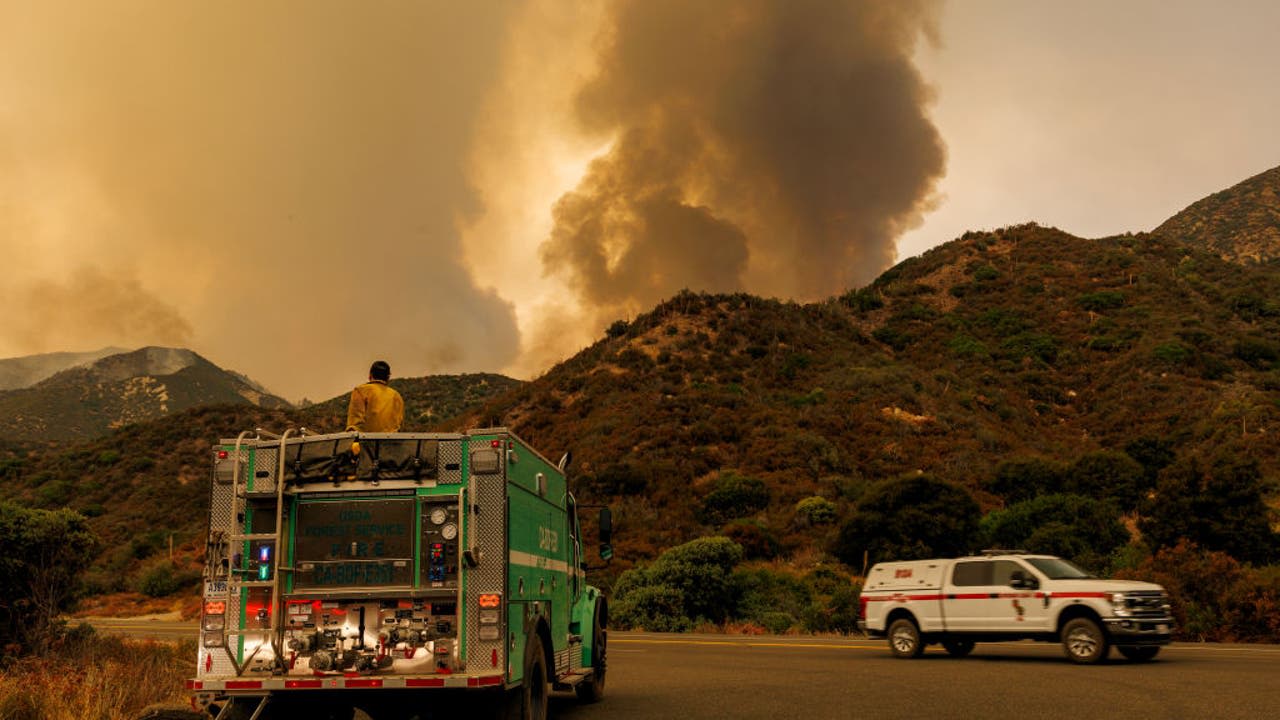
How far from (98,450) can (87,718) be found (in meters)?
71.8

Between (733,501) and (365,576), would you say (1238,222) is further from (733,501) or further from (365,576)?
(365,576)

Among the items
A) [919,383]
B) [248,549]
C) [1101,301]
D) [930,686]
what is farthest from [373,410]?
[1101,301]

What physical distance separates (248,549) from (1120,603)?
13596mm

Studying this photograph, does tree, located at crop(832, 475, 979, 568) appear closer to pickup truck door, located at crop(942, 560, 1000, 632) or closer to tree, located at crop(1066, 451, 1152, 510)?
tree, located at crop(1066, 451, 1152, 510)

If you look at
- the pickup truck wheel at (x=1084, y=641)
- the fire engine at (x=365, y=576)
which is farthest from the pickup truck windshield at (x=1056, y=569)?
the fire engine at (x=365, y=576)

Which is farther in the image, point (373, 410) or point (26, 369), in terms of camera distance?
point (26, 369)

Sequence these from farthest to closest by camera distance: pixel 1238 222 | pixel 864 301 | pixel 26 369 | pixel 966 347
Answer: pixel 26 369 < pixel 1238 222 < pixel 864 301 < pixel 966 347

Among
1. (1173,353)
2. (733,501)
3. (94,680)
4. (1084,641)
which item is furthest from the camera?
(1173,353)

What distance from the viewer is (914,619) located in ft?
60.6

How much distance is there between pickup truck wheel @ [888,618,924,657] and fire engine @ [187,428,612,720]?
37.6ft

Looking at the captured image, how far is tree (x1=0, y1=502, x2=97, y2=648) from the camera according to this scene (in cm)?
1365

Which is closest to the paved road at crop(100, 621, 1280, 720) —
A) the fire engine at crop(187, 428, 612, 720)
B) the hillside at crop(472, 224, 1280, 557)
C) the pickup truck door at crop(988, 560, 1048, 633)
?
the pickup truck door at crop(988, 560, 1048, 633)

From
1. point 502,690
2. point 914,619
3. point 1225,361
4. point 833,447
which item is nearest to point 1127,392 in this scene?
point 1225,361

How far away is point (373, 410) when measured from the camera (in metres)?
9.56
